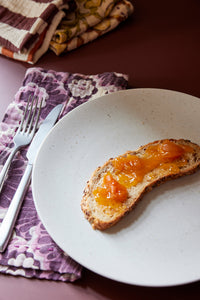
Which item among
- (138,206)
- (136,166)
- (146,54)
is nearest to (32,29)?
(146,54)

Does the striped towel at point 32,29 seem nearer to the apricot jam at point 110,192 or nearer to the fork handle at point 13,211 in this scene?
the fork handle at point 13,211

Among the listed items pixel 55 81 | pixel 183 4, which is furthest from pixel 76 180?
pixel 183 4

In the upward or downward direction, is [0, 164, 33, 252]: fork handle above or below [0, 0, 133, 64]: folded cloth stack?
below

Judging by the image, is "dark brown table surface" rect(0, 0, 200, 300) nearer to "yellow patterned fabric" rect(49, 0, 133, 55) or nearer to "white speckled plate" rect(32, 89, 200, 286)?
"yellow patterned fabric" rect(49, 0, 133, 55)

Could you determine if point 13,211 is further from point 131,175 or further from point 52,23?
point 52,23

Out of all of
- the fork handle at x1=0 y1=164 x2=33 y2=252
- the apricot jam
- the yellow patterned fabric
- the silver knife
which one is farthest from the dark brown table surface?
the apricot jam

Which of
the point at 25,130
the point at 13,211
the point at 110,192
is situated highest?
the point at 110,192

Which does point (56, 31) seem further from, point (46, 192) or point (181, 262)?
point (181, 262)
